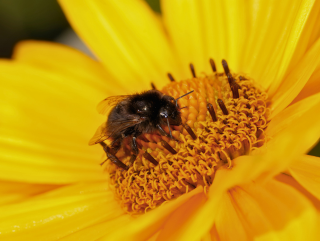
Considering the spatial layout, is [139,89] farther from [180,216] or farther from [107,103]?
[180,216]

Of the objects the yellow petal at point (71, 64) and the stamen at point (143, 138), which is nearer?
the stamen at point (143, 138)

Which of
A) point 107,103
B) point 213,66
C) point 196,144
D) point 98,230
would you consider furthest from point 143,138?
point 213,66

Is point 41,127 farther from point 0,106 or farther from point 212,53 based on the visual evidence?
point 212,53

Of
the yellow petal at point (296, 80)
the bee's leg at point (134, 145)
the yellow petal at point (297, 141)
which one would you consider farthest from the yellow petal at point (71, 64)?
the yellow petal at point (297, 141)

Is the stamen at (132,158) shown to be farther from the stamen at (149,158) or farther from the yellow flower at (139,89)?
the yellow flower at (139,89)

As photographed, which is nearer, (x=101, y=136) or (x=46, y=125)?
(x=101, y=136)

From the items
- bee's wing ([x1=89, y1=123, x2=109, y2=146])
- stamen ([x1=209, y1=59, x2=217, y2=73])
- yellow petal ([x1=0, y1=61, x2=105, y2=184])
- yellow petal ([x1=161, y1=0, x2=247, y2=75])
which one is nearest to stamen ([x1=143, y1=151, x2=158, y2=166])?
bee's wing ([x1=89, y1=123, x2=109, y2=146])

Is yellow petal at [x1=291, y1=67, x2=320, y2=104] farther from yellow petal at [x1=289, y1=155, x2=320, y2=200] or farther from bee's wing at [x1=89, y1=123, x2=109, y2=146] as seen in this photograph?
bee's wing at [x1=89, y1=123, x2=109, y2=146]
